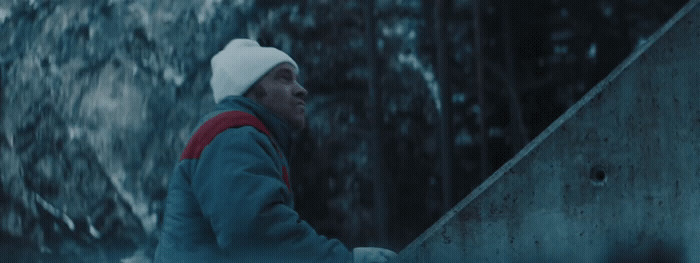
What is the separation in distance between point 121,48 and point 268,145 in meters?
2.54

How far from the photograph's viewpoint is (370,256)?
2.05 metres

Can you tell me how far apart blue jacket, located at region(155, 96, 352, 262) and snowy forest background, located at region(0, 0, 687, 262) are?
1712 mm

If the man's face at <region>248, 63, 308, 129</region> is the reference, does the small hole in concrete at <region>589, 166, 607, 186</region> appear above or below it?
below

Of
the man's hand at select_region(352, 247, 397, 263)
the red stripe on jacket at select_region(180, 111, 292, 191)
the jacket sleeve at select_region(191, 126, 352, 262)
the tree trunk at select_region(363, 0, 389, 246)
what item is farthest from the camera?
the tree trunk at select_region(363, 0, 389, 246)

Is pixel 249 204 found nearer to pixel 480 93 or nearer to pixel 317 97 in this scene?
pixel 317 97

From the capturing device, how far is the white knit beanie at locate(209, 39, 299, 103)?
228 cm

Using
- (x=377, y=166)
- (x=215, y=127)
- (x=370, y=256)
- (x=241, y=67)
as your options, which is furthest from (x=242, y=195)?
(x=377, y=166)

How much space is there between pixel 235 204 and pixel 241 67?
698mm

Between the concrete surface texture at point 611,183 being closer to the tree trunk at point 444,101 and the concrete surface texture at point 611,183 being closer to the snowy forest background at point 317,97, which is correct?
the snowy forest background at point 317,97

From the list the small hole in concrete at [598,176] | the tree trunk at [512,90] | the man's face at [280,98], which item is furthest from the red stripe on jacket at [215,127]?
the tree trunk at [512,90]

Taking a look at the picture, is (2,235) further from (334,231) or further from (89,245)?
(334,231)

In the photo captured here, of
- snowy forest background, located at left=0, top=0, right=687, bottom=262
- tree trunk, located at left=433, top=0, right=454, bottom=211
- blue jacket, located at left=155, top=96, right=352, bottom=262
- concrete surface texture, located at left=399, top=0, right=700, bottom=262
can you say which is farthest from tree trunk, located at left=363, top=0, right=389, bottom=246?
blue jacket, located at left=155, top=96, right=352, bottom=262

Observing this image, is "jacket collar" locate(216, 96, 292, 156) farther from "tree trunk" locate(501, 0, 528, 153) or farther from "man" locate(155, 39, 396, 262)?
"tree trunk" locate(501, 0, 528, 153)

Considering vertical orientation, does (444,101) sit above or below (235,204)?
below
